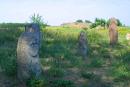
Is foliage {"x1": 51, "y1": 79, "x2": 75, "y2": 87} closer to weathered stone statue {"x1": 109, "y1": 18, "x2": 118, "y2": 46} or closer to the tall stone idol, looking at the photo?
the tall stone idol

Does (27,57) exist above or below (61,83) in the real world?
above

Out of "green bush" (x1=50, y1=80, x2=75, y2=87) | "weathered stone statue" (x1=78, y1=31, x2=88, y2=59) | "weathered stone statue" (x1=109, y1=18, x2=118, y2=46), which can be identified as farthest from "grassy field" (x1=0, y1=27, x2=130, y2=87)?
"weathered stone statue" (x1=109, y1=18, x2=118, y2=46)

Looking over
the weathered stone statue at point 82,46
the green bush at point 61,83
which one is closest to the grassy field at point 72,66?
the green bush at point 61,83

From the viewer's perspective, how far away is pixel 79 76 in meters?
14.4

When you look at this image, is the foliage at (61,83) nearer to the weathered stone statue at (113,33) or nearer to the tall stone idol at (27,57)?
the tall stone idol at (27,57)

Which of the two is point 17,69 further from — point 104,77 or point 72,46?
point 72,46

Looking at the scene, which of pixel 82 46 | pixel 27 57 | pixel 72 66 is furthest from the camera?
pixel 82 46

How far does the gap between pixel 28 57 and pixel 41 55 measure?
4075mm

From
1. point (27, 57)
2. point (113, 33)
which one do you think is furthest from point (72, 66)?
point (113, 33)

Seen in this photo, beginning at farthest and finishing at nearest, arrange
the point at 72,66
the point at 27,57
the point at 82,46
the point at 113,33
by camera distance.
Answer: the point at 113,33 → the point at 82,46 → the point at 72,66 → the point at 27,57

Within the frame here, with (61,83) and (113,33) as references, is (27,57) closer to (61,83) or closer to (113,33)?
(61,83)

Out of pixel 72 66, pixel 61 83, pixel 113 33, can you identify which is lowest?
pixel 61 83

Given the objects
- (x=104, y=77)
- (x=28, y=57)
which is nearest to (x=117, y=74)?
(x=104, y=77)

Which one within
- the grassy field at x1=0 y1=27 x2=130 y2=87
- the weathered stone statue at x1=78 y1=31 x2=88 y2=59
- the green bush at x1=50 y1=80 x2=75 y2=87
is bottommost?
the green bush at x1=50 y1=80 x2=75 y2=87
